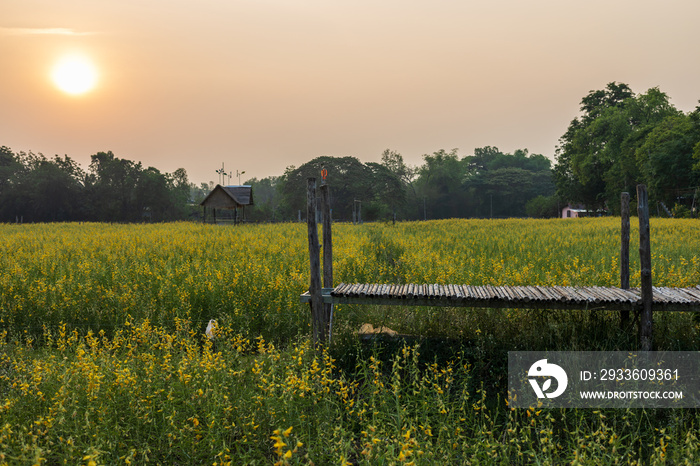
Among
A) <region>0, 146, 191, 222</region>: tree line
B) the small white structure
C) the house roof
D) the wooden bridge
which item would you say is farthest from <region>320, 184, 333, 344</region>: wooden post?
the small white structure

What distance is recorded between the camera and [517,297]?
4.89 metres

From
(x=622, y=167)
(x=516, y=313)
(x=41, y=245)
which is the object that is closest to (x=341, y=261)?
(x=516, y=313)

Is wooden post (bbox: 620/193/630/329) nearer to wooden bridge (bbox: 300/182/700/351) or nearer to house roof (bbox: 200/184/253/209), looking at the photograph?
wooden bridge (bbox: 300/182/700/351)

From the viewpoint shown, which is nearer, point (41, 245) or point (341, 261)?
point (341, 261)

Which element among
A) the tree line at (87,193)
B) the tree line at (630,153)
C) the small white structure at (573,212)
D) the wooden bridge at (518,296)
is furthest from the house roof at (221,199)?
the small white structure at (573,212)

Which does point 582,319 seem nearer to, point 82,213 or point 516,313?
point 516,313

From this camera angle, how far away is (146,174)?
180 ft

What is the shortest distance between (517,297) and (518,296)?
2.2 inches

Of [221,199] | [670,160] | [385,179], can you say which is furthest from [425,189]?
[221,199]

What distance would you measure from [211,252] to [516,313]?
8.93 metres

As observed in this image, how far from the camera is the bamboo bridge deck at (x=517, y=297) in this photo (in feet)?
15.9

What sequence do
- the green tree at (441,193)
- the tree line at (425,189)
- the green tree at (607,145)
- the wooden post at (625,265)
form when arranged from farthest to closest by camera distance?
the green tree at (441,193) → the tree line at (425,189) → the green tree at (607,145) → the wooden post at (625,265)

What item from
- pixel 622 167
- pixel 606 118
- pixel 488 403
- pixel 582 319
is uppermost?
pixel 606 118

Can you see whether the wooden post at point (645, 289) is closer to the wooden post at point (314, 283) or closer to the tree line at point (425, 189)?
the wooden post at point (314, 283)
